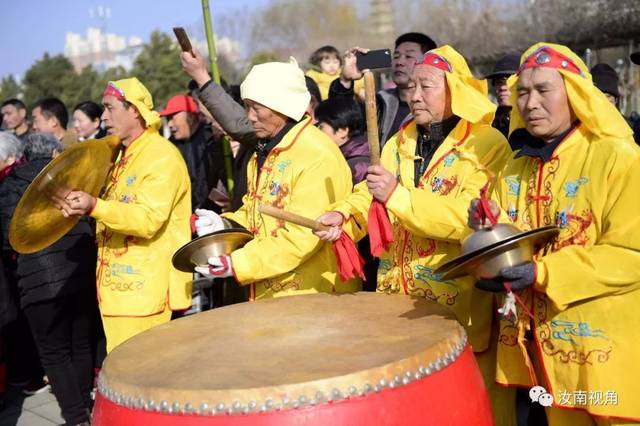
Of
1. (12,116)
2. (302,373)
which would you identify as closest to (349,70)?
(302,373)

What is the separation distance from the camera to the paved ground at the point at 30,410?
16.2ft

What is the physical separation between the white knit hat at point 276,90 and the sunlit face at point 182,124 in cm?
249

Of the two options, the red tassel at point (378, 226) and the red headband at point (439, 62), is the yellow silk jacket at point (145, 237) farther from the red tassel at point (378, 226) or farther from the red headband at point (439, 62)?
the red headband at point (439, 62)

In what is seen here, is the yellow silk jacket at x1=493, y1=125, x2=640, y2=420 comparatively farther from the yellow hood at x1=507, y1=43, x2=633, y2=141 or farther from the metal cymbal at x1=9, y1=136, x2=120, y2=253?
the metal cymbal at x1=9, y1=136, x2=120, y2=253

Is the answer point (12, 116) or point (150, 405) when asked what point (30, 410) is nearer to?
point (150, 405)

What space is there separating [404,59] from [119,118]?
1874 millimetres

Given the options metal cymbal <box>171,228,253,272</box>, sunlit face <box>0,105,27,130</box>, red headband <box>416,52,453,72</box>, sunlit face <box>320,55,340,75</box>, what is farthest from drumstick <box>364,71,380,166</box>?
sunlit face <box>0,105,27,130</box>

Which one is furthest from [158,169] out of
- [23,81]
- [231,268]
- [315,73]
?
[23,81]

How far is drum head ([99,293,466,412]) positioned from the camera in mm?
2014

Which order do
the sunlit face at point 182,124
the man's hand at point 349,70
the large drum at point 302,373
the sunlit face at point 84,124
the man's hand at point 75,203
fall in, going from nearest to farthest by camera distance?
the large drum at point 302,373 → the man's hand at point 75,203 → the man's hand at point 349,70 → the sunlit face at point 84,124 → the sunlit face at point 182,124

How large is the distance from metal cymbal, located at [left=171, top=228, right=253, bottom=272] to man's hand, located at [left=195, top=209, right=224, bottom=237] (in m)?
0.14

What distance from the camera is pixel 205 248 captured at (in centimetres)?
319


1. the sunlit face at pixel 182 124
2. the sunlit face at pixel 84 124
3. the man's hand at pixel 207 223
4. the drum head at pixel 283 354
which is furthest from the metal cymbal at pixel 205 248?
the sunlit face at pixel 84 124

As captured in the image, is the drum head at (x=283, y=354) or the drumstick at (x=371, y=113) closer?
the drum head at (x=283, y=354)
